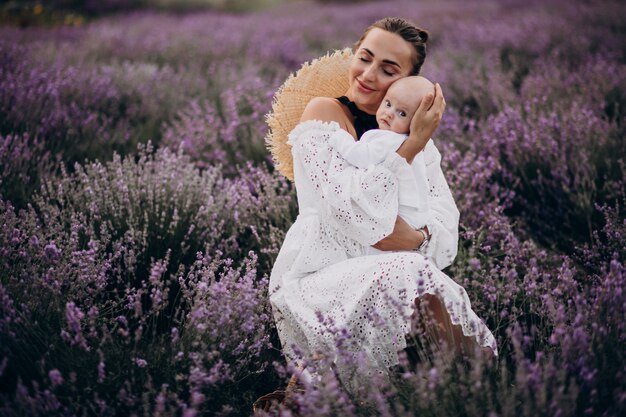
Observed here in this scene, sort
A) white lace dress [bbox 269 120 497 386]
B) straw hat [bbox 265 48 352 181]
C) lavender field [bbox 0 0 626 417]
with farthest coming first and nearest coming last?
1. straw hat [bbox 265 48 352 181]
2. white lace dress [bbox 269 120 497 386]
3. lavender field [bbox 0 0 626 417]

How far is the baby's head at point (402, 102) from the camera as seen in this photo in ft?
6.55

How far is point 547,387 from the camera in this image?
5.23 ft

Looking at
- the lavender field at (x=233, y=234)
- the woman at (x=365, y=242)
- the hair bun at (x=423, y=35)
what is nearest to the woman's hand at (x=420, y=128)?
the woman at (x=365, y=242)

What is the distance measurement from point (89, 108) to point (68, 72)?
16.7 inches

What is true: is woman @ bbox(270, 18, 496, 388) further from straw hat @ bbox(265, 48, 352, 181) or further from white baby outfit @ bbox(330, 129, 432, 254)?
straw hat @ bbox(265, 48, 352, 181)

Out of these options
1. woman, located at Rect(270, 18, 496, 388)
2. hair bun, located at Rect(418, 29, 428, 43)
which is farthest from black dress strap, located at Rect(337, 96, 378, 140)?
hair bun, located at Rect(418, 29, 428, 43)

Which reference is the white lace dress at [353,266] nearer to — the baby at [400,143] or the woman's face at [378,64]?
the baby at [400,143]

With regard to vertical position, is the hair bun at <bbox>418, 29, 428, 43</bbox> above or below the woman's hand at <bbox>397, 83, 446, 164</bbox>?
above

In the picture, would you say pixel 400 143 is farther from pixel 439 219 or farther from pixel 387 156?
pixel 439 219

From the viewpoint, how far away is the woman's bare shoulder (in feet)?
6.93

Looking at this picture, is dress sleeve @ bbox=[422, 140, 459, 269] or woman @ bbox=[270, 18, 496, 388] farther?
dress sleeve @ bbox=[422, 140, 459, 269]

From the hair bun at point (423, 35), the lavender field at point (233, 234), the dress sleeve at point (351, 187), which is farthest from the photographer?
the hair bun at point (423, 35)

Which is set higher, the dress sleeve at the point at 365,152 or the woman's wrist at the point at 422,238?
the dress sleeve at the point at 365,152

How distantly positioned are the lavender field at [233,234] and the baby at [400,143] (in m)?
0.31
